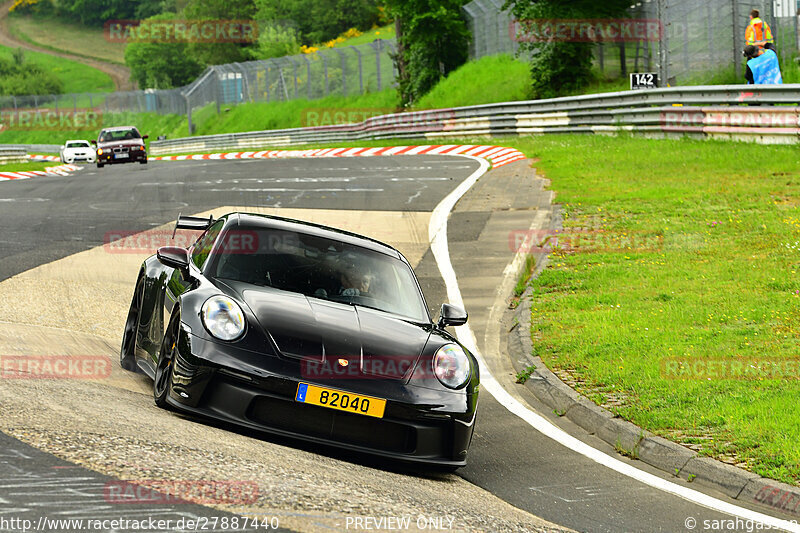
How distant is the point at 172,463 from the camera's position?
453 cm

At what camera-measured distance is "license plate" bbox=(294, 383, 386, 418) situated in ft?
18.2

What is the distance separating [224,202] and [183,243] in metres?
4.21

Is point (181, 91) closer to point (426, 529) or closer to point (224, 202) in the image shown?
point (224, 202)

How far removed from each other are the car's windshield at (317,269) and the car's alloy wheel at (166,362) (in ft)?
1.97

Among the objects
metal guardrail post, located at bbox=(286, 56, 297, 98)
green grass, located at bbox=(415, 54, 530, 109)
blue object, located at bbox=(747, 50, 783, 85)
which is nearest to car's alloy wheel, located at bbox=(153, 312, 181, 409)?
blue object, located at bbox=(747, 50, 783, 85)

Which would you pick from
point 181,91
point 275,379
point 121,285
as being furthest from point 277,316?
point 181,91

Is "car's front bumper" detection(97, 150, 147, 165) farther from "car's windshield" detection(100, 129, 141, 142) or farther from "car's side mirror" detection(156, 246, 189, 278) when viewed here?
"car's side mirror" detection(156, 246, 189, 278)

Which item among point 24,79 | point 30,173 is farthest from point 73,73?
point 30,173

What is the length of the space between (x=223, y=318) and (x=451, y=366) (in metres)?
1.44

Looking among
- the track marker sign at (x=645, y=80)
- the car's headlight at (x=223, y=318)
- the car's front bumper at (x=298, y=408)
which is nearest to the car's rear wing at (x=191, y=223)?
the car's headlight at (x=223, y=318)

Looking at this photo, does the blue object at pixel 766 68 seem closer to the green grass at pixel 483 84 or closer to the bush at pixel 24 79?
the green grass at pixel 483 84

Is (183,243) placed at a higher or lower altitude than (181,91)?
lower

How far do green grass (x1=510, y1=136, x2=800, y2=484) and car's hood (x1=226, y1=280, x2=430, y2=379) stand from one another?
205 centimetres

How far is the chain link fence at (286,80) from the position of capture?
52750mm
